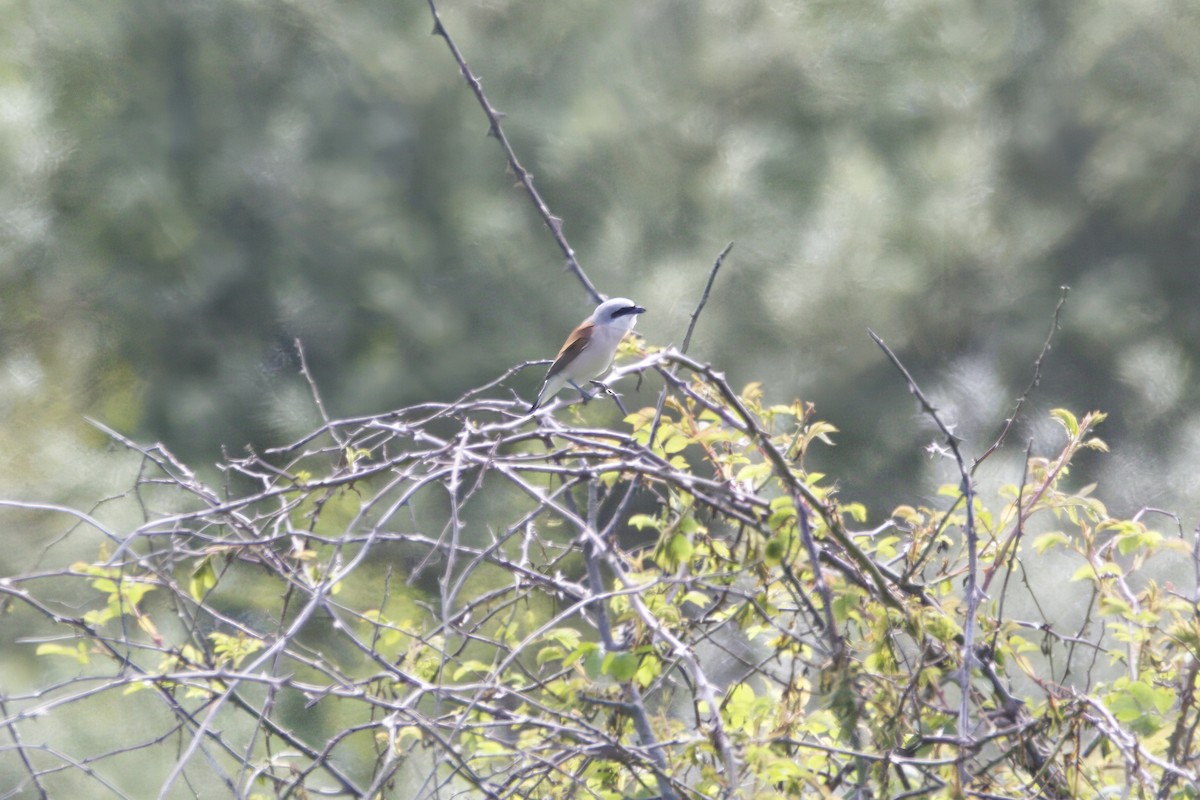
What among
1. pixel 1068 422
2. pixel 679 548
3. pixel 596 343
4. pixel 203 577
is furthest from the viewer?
pixel 596 343

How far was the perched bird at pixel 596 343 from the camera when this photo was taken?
2.76 metres

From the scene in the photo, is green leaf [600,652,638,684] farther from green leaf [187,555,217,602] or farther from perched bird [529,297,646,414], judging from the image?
perched bird [529,297,646,414]

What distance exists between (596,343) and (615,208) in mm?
1978

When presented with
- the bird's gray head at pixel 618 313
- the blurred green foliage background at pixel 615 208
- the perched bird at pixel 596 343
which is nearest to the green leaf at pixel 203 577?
the perched bird at pixel 596 343

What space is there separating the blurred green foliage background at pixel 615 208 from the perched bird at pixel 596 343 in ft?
4.47

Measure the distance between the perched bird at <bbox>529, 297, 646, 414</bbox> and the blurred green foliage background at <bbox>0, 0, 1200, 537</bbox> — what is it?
4.47 feet

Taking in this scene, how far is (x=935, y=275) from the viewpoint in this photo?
462 cm

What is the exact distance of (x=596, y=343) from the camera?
9.05ft

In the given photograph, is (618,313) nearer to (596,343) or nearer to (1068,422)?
(596,343)

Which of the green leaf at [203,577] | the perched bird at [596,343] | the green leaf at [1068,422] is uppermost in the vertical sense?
the perched bird at [596,343]

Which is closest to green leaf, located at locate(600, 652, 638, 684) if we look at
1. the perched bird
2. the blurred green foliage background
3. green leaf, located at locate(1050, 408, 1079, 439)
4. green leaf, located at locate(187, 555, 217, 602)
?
green leaf, located at locate(187, 555, 217, 602)

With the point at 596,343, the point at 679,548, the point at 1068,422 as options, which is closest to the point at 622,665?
the point at 679,548

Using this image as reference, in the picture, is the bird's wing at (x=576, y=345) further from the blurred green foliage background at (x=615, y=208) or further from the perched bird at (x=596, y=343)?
the blurred green foliage background at (x=615, y=208)

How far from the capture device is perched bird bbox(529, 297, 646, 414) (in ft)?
9.07
